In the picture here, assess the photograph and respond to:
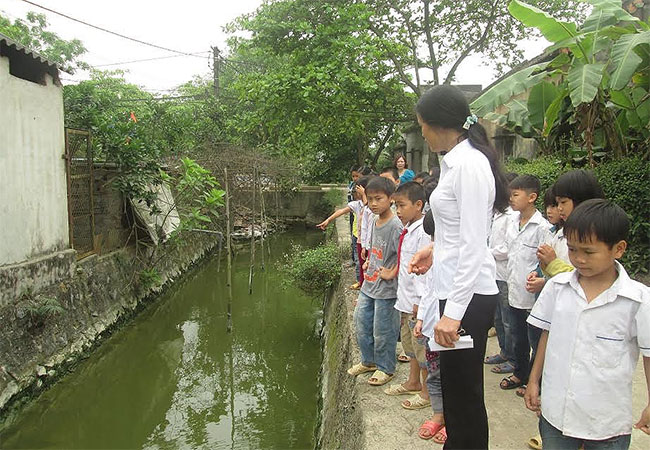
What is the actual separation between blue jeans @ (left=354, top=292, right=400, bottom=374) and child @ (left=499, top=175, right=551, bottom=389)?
30.1 inches

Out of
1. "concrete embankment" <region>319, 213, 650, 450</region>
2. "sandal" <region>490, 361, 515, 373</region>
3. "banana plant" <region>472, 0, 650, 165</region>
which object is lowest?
"concrete embankment" <region>319, 213, 650, 450</region>

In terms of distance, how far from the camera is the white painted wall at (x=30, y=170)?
5.04 m

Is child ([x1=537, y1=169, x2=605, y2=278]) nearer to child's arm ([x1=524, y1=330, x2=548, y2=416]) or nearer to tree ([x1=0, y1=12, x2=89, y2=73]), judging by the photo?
child's arm ([x1=524, y1=330, x2=548, y2=416])

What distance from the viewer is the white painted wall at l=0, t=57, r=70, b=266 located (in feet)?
16.5

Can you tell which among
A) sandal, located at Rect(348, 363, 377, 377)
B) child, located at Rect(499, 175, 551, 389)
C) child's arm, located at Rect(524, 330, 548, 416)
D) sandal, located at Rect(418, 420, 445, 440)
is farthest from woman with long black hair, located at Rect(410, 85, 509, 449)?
sandal, located at Rect(348, 363, 377, 377)

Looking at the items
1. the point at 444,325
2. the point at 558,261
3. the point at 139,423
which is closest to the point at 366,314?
the point at 558,261

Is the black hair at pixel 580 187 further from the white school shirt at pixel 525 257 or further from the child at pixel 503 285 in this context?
the child at pixel 503 285

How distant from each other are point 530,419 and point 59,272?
554 cm

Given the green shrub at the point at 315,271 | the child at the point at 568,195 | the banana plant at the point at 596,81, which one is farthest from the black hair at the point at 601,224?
the green shrub at the point at 315,271

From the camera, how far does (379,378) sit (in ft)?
11.0

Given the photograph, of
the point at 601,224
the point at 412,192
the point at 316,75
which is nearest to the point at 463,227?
the point at 601,224

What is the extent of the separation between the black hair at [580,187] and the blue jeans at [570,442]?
3.56ft

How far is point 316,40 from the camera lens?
370 inches

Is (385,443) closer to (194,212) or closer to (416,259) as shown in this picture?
(416,259)
